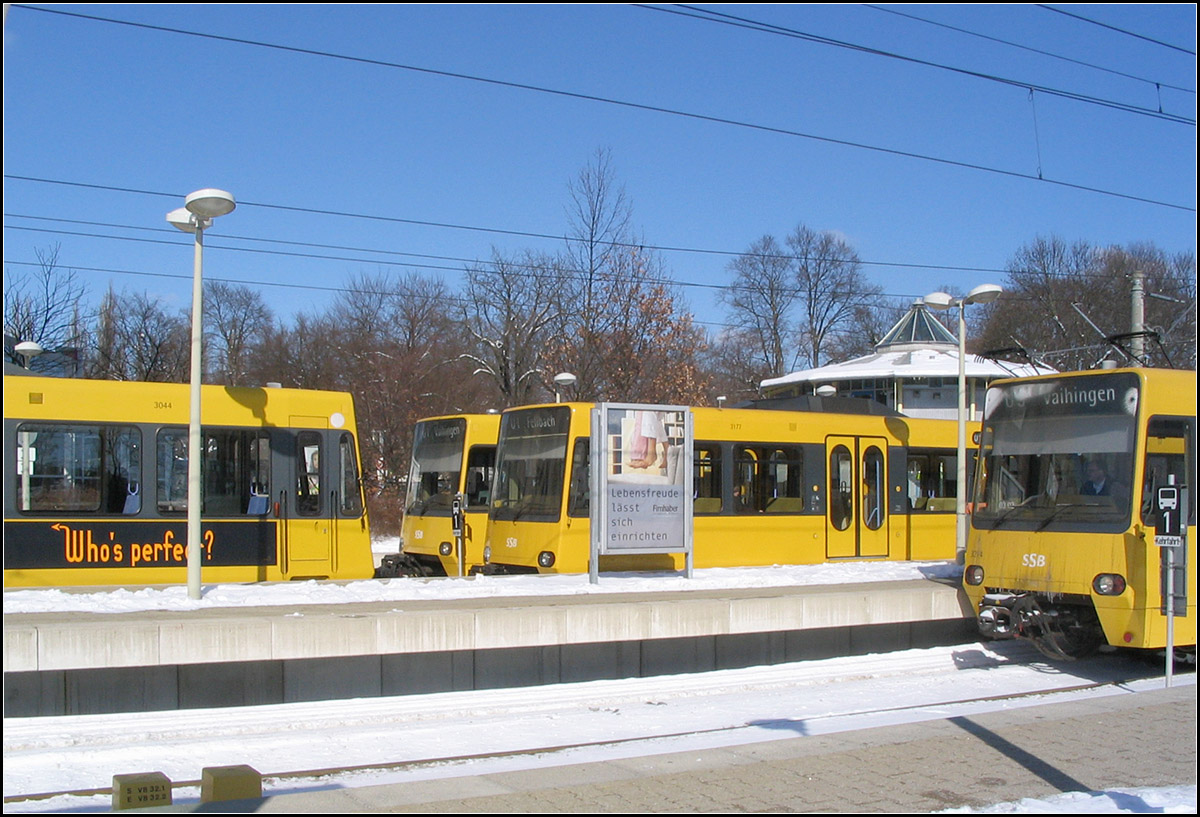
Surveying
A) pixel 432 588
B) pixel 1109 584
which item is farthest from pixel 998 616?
pixel 432 588

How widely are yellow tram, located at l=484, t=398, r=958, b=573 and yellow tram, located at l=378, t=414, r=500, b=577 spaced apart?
7.32 ft

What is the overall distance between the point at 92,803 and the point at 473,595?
211 inches

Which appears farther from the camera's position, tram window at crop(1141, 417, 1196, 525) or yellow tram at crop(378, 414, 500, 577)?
yellow tram at crop(378, 414, 500, 577)

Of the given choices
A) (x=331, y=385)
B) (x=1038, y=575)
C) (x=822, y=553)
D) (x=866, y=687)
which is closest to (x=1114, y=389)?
(x=1038, y=575)

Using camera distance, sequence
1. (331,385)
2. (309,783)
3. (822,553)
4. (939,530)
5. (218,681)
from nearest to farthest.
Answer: (309,783) → (218,681) → (822,553) → (939,530) → (331,385)

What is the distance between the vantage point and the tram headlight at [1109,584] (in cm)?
1158

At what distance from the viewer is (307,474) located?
15.1m

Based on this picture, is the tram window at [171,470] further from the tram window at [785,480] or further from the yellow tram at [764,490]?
the tram window at [785,480]

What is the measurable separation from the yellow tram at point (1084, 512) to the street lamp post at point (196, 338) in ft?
27.8

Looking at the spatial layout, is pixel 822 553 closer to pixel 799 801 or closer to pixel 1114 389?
pixel 1114 389

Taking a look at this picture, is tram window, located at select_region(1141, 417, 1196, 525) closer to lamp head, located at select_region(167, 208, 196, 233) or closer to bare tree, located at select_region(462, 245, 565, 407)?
lamp head, located at select_region(167, 208, 196, 233)

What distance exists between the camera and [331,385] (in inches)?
1893

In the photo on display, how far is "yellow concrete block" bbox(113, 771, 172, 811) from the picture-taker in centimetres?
652

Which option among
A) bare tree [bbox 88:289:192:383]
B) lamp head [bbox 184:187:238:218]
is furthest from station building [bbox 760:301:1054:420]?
lamp head [bbox 184:187:238:218]
